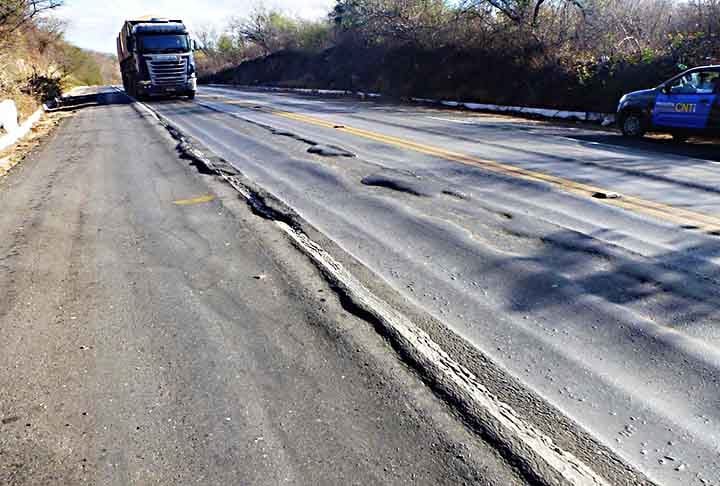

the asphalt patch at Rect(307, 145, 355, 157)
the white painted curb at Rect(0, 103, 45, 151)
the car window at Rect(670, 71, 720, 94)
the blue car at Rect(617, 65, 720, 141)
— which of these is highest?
the car window at Rect(670, 71, 720, 94)

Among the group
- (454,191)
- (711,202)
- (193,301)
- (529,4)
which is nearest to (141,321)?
(193,301)

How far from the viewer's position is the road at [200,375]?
2.78 meters

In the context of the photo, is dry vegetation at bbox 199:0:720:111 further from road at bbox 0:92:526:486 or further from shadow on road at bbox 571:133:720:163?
road at bbox 0:92:526:486

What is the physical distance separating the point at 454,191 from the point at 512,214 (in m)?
1.35

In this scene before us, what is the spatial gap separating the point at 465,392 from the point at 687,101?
12.4 meters

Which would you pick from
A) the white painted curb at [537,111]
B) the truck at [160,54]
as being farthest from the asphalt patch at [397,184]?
the truck at [160,54]

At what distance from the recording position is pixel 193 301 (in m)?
4.71

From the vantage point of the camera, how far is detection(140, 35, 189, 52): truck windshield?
1086 inches

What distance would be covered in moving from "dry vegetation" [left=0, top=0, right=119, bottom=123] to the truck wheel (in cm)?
1970

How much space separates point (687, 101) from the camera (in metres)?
13.0

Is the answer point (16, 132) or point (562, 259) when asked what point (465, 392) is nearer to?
point (562, 259)

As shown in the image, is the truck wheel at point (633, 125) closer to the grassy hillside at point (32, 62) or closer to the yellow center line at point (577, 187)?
the yellow center line at point (577, 187)

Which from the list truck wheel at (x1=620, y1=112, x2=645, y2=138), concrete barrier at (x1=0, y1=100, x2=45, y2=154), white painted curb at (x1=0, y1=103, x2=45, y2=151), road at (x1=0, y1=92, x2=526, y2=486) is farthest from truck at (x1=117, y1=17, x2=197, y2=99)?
road at (x1=0, y1=92, x2=526, y2=486)

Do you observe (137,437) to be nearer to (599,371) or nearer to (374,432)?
(374,432)
